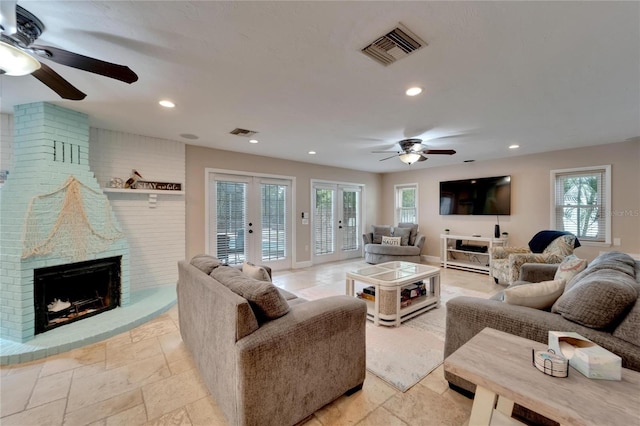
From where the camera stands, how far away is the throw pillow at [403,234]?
20.7 ft

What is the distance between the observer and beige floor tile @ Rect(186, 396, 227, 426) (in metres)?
1.65

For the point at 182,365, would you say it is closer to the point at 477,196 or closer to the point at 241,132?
the point at 241,132

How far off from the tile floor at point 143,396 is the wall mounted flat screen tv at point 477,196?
4641 mm

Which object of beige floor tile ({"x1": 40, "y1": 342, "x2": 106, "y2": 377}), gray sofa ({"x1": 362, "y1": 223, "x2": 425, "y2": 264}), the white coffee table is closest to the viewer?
beige floor tile ({"x1": 40, "y1": 342, "x2": 106, "y2": 377})

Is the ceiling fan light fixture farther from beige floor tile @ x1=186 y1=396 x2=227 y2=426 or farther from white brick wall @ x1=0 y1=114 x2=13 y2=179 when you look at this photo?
beige floor tile @ x1=186 y1=396 x2=227 y2=426

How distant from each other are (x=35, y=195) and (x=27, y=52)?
177 cm

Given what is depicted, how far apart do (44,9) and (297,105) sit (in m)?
1.82

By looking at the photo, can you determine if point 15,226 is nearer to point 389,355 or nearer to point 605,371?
point 389,355

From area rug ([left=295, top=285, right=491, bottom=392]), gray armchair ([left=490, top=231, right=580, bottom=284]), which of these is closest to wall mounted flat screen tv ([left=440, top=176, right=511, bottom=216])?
gray armchair ([left=490, top=231, right=580, bottom=284])

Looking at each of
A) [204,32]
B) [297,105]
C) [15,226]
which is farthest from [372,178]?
[15,226]

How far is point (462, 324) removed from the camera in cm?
187

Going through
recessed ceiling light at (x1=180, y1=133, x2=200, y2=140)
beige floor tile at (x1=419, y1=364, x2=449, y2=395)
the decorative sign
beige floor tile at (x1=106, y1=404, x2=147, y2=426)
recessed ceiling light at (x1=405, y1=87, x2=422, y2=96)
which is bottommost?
beige floor tile at (x1=106, y1=404, x2=147, y2=426)

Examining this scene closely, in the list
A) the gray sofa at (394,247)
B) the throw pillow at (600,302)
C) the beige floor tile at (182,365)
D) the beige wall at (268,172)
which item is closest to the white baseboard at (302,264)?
the beige wall at (268,172)

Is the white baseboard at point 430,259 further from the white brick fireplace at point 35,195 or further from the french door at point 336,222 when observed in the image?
the white brick fireplace at point 35,195
